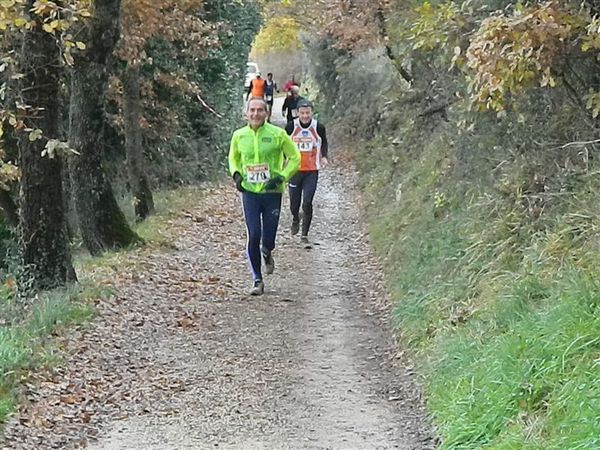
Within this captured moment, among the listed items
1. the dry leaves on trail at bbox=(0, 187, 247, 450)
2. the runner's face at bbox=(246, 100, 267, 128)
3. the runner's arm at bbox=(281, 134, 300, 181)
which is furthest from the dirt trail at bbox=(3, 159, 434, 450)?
the runner's face at bbox=(246, 100, 267, 128)

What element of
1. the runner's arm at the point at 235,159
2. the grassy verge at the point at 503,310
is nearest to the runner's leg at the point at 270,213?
the runner's arm at the point at 235,159

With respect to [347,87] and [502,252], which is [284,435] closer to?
[502,252]

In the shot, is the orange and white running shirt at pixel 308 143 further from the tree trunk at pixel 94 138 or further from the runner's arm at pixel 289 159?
the runner's arm at pixel 289 159

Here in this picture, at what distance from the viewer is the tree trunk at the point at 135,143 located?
17.1m

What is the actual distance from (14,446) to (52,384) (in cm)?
118

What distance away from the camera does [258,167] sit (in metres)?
10.8

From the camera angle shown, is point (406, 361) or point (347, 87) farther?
point (347, 87)

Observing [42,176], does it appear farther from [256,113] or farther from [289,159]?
[289,159]

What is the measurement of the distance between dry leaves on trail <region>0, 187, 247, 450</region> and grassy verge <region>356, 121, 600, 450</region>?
207 centimetres

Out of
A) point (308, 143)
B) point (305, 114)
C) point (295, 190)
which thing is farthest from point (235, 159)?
point (295, 190)

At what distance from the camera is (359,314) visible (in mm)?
10461

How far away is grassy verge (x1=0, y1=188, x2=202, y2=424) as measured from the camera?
7.38 meters

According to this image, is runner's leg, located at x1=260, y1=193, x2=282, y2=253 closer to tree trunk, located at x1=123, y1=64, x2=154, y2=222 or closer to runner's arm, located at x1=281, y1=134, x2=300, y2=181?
runner's arm, located at x1=281, y1=134, x2=300, y2=181

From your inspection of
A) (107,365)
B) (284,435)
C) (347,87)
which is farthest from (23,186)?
(347,87)
